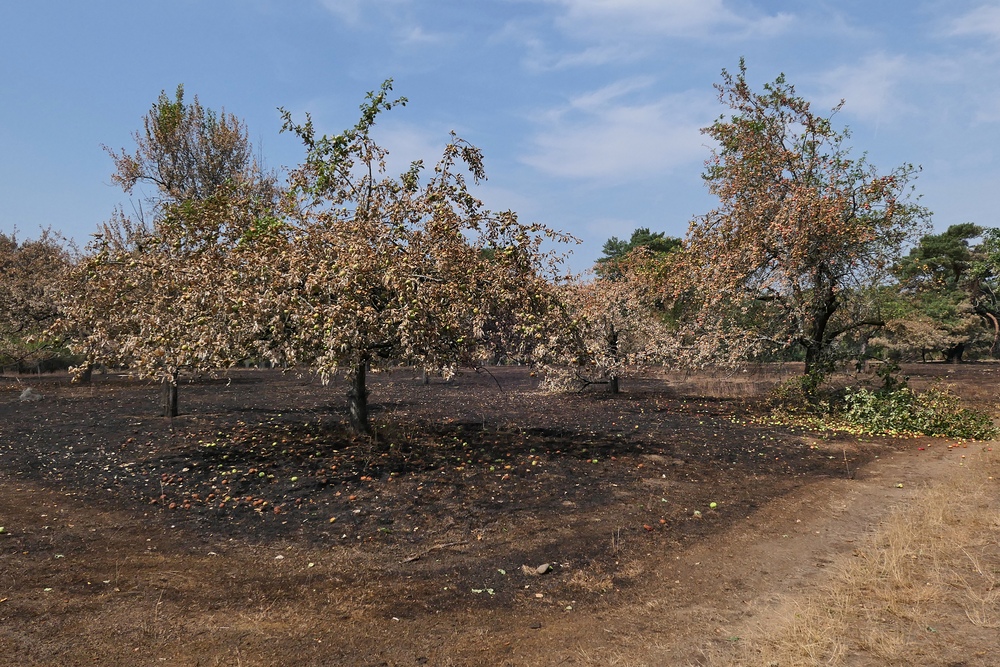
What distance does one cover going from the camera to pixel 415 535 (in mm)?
7539

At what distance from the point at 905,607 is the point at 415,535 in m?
5.13

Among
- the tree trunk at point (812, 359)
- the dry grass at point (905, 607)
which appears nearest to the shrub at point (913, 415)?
the tree trunk at point (812, 359)

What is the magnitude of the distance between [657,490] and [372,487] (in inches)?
176

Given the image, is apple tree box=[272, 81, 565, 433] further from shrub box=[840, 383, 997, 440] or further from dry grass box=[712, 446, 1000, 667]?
shrub box=[840, 383, 997, 440]

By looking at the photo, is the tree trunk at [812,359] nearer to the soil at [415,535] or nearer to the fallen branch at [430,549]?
the soil at [415,535]

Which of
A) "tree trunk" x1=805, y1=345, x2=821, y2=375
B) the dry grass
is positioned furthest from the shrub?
the dry grass

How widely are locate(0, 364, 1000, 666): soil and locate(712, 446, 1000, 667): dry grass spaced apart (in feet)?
1.24

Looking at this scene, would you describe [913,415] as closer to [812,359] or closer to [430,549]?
[812,359]

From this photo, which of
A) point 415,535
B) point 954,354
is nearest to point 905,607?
point 415,535

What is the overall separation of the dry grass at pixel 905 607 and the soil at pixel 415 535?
379mm

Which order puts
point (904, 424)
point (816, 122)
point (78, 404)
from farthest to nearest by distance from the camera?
1. point (78, 404)
2. point (816, 122)
3. point (904, 424)

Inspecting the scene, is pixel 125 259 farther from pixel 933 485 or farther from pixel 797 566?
pixel 933 485

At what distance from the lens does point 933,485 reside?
34.0 feet

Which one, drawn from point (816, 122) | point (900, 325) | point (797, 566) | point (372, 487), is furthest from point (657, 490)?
point (900, 325)
